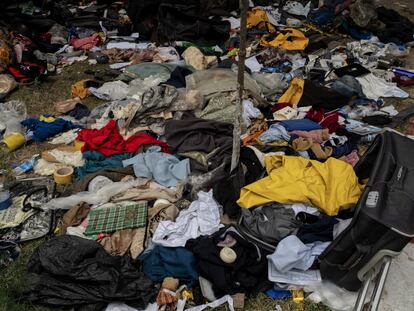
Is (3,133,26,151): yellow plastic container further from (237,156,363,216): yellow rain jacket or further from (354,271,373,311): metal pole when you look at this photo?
(354,271,373,311): metal pole

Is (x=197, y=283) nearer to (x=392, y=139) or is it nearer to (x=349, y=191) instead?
(x=349, y=191)

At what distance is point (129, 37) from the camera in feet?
26.7

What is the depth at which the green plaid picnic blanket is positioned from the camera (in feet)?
11.7

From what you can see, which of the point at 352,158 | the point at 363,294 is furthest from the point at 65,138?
the point at 363,294

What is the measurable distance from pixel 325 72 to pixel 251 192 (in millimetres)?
3660

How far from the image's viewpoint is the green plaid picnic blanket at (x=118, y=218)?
357cm

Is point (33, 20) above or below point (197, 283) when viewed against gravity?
above

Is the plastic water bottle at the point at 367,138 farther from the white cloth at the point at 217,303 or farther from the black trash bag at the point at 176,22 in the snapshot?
the black trash bag at the point at 176,22

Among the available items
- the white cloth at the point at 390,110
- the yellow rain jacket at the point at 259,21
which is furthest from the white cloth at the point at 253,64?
the white cloth at the point at 390,110

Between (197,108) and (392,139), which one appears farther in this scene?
(197,108)

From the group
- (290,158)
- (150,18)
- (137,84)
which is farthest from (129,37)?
(290,158)

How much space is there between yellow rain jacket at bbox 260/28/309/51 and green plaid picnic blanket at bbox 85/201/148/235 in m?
4.84

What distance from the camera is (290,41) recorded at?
Result: 7.35m

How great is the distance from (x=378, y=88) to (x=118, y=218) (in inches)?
180
